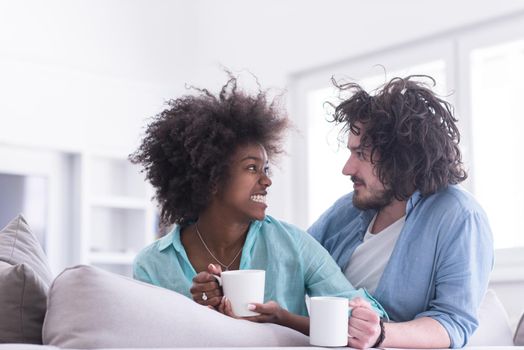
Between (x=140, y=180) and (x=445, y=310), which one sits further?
(x=140, y=180)

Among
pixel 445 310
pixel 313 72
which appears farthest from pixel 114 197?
pixel 445 310

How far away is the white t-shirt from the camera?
6.83ft

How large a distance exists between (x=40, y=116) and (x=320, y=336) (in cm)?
367

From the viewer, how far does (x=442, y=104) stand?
91.2 inches

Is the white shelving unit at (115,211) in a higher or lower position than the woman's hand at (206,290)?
higher

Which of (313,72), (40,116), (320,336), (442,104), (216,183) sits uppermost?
(313,72)

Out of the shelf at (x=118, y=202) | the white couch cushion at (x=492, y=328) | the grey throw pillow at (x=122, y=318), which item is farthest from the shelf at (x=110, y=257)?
the grey throw pillow at (x=122, y=318)

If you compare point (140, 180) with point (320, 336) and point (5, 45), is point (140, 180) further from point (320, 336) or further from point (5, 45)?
point (320, 336)

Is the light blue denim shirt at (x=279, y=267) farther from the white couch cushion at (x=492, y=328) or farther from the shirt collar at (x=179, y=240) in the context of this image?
the white couch cushion at (x=492, y=328)

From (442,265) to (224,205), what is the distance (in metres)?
0.55

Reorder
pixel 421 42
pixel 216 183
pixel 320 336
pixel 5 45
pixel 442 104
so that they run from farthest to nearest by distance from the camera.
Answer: pixel 5 45
pixel 421 42
pixel 442 104
pixel 216 183
pixel 320 336

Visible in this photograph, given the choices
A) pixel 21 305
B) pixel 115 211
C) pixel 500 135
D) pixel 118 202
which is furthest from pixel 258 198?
pixel 115 211

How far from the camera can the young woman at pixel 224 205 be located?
190cm

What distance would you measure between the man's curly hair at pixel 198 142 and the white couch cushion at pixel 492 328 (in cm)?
→ 80
